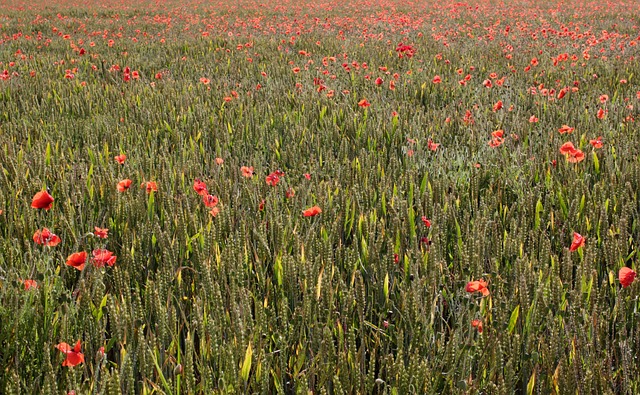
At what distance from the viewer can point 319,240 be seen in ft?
6.30

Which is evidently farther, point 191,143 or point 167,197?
point 191,143

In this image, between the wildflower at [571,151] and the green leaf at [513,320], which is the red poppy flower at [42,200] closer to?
the green leaf at [513,320]

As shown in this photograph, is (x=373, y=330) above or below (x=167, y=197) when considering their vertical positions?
below

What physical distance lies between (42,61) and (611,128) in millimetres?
5668

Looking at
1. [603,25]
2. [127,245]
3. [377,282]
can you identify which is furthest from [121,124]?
[603,25]

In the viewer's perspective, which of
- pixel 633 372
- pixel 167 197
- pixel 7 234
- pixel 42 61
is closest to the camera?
pixel 633 372

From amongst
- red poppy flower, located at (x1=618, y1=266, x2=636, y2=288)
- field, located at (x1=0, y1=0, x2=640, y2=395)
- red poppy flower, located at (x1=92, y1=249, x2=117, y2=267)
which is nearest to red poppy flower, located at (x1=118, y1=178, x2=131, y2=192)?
field, located at (x1=0, y1=0, x2=640, y2=395)

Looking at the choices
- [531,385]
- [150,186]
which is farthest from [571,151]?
[150,186]

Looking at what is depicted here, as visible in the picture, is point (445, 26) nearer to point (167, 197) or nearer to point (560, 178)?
point (560, 178)

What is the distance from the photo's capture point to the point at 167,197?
7.45 feet

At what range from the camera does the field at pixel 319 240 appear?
133cm

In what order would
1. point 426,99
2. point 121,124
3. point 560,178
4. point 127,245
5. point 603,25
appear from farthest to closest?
1. point 603,25
2. point 426,99
3. point 121,124
4. point 560,178
5. point 127,245

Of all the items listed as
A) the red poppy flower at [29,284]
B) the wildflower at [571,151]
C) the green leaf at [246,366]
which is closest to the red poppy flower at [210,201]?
the red poppy flower at [29,284]

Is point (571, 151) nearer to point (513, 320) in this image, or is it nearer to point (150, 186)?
point (513, 320)
